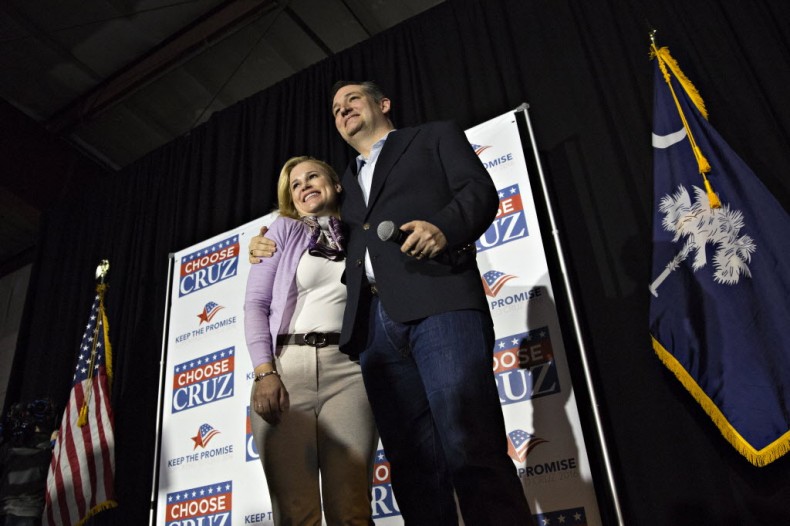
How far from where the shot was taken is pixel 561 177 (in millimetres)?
2574

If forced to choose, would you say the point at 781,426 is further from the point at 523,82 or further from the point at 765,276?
the point at 523,82

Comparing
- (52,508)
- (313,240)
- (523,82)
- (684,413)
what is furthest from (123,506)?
(523,82)

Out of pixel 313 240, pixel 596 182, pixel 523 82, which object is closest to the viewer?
pixel 313 240

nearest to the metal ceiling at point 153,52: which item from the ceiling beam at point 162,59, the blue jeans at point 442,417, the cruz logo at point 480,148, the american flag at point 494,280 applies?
the ceiling beam at point 162,59

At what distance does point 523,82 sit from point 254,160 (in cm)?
166

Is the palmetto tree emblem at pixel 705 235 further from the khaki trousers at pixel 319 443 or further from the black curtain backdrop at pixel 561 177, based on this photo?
the khaki trousers at pixel 319 443

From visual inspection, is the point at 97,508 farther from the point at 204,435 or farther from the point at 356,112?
the point at 356,112

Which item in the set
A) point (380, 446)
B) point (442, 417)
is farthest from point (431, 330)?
point (380, 446)

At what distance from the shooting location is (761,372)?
184 cm

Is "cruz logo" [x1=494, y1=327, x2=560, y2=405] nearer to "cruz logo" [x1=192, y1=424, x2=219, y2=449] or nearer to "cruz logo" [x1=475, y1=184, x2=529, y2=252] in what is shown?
"cruz logo" [x1=475, y1=184, x2=529, y2=252]

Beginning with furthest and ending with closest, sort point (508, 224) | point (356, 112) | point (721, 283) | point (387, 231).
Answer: point (508, 224) < point (721, 283) < point (356, 112) < point (387, 231)

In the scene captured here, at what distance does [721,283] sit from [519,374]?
74 cm

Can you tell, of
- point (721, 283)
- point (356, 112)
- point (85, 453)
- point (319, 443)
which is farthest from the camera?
point (85, 453)

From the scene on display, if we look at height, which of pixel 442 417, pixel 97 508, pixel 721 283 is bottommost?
pixel 442 417
